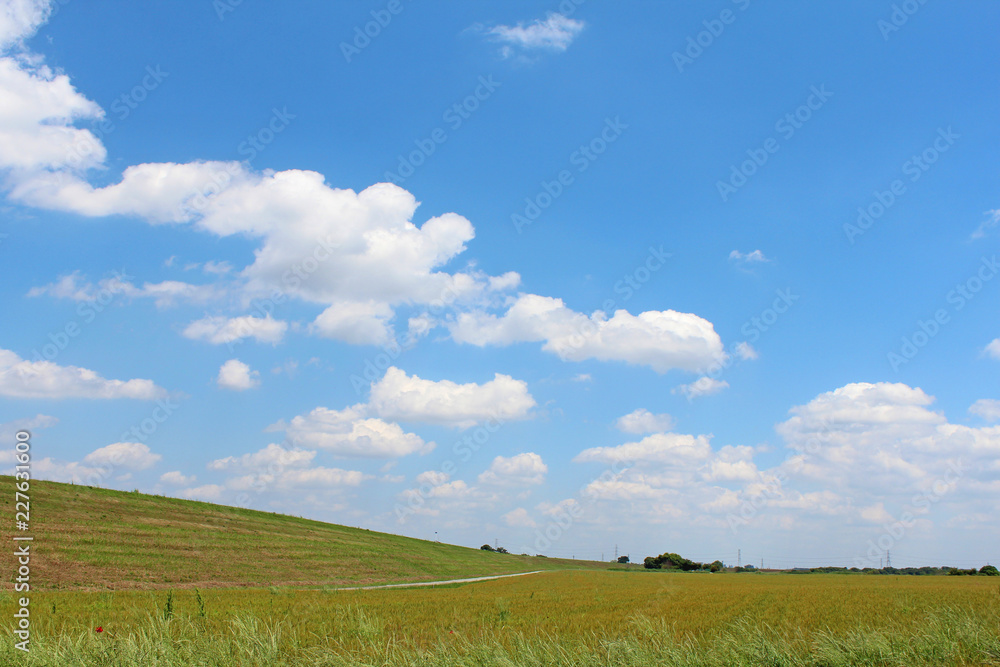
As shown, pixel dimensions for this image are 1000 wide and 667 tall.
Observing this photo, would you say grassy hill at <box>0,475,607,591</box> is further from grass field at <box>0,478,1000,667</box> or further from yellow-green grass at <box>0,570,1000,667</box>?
yellow-green grass at <box>0,570,1000,667</box>

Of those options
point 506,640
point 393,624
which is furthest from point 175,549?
point 506,640

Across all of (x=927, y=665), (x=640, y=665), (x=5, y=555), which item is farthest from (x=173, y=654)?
(x=5, y=555)

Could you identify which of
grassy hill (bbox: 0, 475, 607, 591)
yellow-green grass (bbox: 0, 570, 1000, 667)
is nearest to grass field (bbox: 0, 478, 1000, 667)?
yellow-green grass (bbox: 0, 570, 1000, 667)

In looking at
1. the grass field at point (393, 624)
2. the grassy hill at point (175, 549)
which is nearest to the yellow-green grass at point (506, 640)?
the grass field at point (393, 624)

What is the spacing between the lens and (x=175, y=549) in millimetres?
53781

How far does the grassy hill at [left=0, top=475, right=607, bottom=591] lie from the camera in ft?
141

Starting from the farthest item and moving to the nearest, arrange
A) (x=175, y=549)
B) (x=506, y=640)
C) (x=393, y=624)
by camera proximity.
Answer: (x=175, y=549) → (x=393, y=624) → (x=506, y=640)

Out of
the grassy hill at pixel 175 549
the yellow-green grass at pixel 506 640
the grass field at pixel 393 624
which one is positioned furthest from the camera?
the grassy hill at pixel 175 549

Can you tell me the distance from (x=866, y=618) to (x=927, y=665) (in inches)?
398

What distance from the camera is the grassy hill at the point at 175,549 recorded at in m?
43.1

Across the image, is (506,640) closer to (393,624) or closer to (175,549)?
(393,624)

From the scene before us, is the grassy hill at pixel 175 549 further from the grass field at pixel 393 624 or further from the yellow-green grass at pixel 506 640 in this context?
the yellow-green grass at pixel 506 640

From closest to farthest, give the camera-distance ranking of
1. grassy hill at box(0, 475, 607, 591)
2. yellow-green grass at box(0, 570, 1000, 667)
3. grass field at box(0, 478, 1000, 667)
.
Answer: yellow-green grass at box(0, 570, 1000, 667)
grass field at box(0, 478, 1000, 667)
grassy hill at box(0, 475, 607, 591)

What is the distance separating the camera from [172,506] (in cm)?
7188
